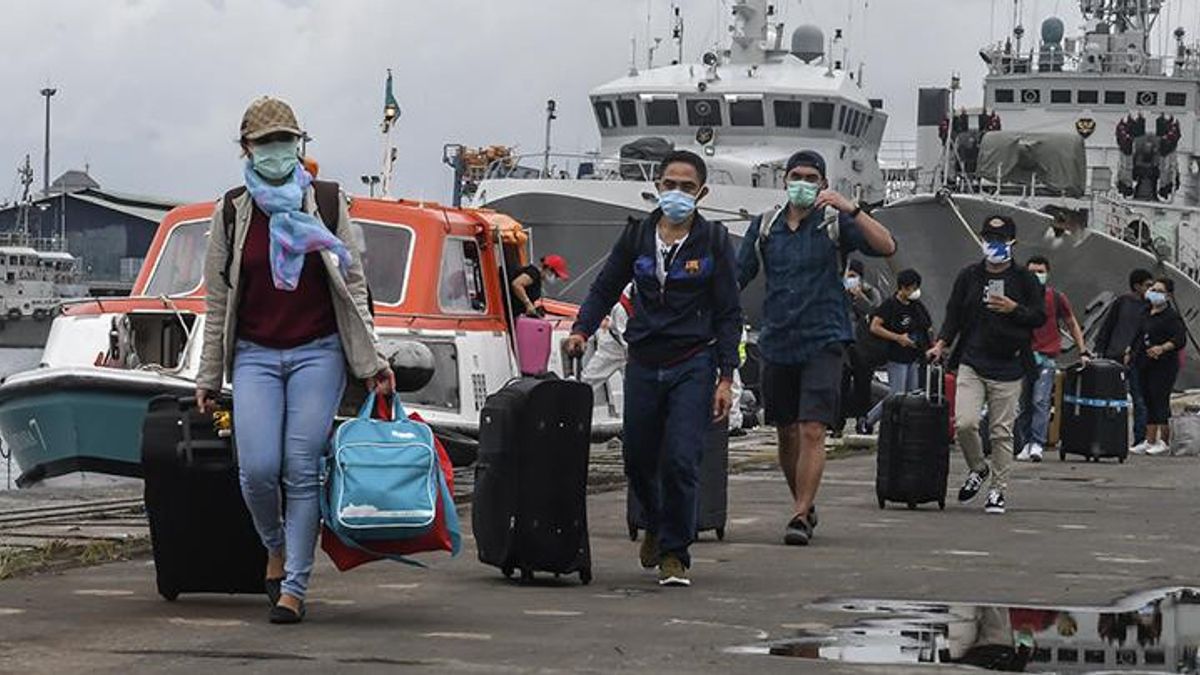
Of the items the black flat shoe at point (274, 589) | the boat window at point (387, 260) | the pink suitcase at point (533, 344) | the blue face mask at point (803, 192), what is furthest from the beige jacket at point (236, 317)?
the pink suitcase at point (533, 344)

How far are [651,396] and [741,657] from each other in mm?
2789

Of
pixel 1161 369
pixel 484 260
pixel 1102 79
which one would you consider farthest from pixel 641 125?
pixel 484 260

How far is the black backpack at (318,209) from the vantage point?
895 centimetres

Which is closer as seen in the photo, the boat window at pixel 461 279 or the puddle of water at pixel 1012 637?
the puddle of water at pixel 1012 637

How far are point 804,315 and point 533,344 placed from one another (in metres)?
6.12

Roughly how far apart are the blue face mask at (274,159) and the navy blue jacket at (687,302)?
79.8 inches

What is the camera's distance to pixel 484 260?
18.3 m

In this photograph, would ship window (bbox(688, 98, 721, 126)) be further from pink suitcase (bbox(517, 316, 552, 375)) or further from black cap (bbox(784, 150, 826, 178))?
black cap (bbox(784, 150, 826, 178))

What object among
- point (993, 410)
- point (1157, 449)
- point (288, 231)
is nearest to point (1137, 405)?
point (1157, 449)

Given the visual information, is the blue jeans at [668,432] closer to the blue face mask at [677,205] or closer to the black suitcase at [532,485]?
the black suitcase at [532,485]

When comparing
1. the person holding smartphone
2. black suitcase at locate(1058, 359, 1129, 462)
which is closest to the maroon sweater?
the person holding smartphone

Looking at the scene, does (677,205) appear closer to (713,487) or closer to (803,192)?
(803,192)

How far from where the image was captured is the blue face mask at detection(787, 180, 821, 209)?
487 inches

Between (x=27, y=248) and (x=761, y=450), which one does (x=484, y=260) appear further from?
(x=27, y=248)
